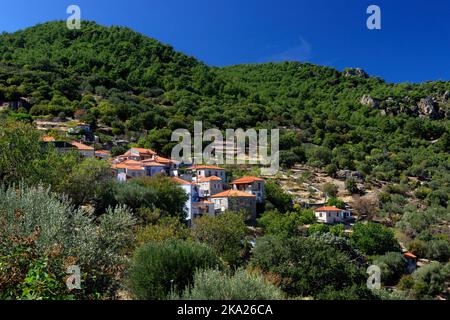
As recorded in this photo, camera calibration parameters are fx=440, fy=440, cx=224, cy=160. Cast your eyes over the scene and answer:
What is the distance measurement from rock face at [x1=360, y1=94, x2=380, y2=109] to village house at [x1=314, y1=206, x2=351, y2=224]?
69.5 meters

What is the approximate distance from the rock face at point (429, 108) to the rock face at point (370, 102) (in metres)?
10.6

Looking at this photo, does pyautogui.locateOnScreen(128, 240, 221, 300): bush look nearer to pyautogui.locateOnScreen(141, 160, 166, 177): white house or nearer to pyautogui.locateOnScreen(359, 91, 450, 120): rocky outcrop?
pyautogui.locateOnScreen(141, 160, 166, 177): white house

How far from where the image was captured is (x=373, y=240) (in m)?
36.6

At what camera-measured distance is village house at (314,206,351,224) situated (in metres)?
44.3

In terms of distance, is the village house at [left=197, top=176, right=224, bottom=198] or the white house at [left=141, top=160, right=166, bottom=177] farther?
the village house at [left=197, top=176, right=224, bottom=198]

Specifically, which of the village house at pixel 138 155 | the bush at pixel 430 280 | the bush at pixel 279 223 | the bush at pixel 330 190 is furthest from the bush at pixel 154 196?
the bush at pixel 330 190

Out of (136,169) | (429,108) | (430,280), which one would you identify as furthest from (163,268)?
(429,108)

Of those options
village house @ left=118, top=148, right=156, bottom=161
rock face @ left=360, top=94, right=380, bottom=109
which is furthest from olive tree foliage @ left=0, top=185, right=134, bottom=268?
rock face @ left=360, top=94, right=380, bottom=109

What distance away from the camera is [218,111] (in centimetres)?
8800

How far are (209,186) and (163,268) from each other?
34430mm

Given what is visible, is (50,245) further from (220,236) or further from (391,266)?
(391,266)

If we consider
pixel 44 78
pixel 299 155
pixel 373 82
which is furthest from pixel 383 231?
pixel 373 82
